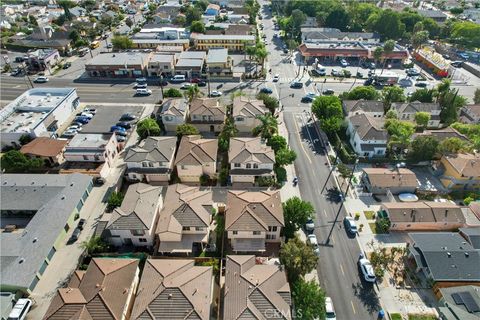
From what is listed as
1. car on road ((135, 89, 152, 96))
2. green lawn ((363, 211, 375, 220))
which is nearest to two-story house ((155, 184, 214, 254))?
green lawn ((363, 211, 375, 220))

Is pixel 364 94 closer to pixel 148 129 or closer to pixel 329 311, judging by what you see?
pixel 148 129

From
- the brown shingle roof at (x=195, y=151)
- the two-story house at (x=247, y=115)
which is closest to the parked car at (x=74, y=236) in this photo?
the brown shingle roof at (x=195, y=151)

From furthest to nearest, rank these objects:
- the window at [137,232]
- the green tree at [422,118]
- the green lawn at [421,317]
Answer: the green tree at [422,118] → the window at [137,232] → the green lawn at [421,317]

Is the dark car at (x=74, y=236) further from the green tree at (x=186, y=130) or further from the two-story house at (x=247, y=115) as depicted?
the two-story house at (x=247, y=115)

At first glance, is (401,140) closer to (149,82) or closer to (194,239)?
(194,239)

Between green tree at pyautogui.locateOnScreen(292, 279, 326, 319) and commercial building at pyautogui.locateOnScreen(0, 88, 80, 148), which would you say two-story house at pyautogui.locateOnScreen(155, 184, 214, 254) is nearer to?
green tree at pyautogui.locateOnScreen(292, 279, 326, 319)

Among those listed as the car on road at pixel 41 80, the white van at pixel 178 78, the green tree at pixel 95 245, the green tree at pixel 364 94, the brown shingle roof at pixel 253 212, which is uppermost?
the green tree at pixel 364 94
